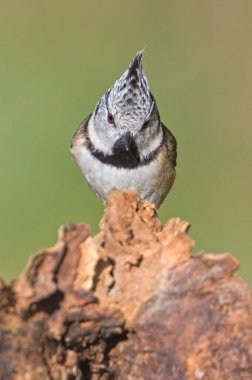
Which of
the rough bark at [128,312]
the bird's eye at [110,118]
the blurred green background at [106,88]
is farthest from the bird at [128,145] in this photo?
the rough bark at [128,312]

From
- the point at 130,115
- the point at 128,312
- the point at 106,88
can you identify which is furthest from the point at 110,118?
the point at 128,312

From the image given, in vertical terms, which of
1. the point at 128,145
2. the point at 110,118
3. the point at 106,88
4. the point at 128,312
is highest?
the point at 106,88

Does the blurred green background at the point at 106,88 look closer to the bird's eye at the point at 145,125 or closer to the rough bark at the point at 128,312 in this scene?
the bird's eye at the point at 145,125

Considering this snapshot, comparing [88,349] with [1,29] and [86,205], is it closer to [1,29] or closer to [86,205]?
[86,205]

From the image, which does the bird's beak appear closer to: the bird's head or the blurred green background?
the bird's head

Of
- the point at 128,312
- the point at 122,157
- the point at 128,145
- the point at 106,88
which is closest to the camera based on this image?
the point at 128,312

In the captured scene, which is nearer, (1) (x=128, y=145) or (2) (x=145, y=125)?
(1) (x=128, y=145)

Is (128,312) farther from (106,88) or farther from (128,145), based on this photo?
(106,88)

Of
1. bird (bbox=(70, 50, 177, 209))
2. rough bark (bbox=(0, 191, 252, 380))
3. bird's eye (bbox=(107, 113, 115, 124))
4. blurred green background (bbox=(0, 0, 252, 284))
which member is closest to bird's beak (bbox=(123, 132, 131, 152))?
bird (bbox=(70, 50, 177, 209))

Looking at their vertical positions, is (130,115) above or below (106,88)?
below
